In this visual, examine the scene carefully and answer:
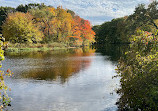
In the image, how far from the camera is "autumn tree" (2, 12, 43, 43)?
152ft

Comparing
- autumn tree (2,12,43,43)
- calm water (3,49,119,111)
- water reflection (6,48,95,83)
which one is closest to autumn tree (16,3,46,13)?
autumn tree (2,12,43,43)

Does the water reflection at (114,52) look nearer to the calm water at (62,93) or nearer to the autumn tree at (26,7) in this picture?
the calm water at (62,93)

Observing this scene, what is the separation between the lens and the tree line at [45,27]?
46.8m

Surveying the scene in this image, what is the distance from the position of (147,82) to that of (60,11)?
49819mm

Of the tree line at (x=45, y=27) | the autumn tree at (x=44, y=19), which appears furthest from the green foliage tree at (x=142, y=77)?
the autumn tree at (x=44, y=19)

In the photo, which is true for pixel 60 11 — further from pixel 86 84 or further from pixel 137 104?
pixel 137 104

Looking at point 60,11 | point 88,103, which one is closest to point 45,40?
point 60,11

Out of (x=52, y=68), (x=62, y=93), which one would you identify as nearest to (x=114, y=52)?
(x=52, y=68)

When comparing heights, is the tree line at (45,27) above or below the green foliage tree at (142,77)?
above

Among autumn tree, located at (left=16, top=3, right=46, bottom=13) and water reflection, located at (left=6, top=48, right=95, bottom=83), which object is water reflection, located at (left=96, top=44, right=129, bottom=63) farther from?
autumn tree, located at (left=16, top=3, right=46, bottom=13)

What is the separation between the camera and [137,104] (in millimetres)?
7160

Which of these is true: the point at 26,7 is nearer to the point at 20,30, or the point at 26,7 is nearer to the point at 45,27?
the point at 45,27

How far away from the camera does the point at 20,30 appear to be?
1834 inches

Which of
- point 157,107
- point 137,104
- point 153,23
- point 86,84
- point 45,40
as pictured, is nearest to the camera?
point 157,107
